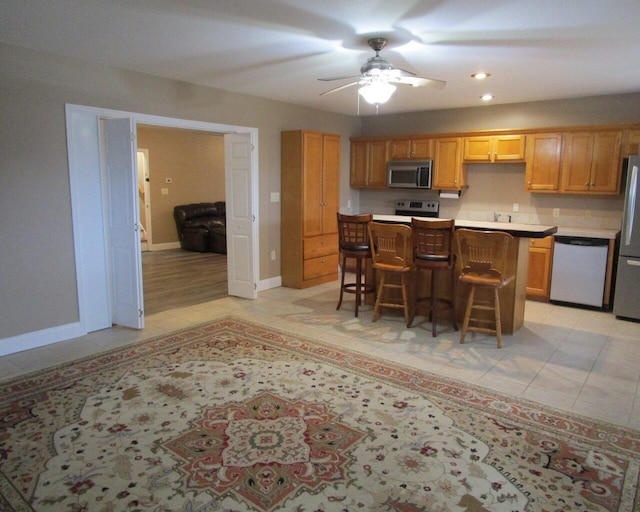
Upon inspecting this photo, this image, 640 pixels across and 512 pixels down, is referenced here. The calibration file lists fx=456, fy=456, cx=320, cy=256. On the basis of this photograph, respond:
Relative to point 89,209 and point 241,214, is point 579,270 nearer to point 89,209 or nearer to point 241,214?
point 241,214

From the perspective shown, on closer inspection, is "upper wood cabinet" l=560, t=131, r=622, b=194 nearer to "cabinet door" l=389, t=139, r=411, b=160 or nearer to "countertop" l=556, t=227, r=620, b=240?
"countertop" l=556, t=227, r=620, b=240

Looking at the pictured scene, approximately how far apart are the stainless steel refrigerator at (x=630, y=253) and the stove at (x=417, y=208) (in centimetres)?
264

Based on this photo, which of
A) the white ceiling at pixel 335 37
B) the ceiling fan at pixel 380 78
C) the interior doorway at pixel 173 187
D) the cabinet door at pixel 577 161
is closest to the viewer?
the white ceiling at pixel 335 37

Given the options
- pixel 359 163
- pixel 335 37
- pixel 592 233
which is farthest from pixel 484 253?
pixel 359 163

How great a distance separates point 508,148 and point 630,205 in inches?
68.3

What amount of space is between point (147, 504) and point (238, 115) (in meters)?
4.52

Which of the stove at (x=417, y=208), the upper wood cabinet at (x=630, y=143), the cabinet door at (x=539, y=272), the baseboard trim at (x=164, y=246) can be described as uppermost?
the upper wood cabinet at (x=630, y=143)

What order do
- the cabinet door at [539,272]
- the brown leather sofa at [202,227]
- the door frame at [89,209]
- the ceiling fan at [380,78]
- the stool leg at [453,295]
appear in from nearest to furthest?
the ceiling fan at [380,78], the door frame at [89,209], the stool leg at [453,295], the cabinet door at [539,272], the brown leather sofa at [202,227]

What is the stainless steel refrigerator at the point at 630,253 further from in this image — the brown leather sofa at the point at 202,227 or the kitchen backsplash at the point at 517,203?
the brown leather sofa at the point at 202,227

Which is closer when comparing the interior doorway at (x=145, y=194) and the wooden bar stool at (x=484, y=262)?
the wooden bar stool at (x=484, y=262)

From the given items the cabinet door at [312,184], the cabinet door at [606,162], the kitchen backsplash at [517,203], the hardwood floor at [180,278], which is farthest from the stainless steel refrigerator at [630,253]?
the hardwood floor at [180,278]

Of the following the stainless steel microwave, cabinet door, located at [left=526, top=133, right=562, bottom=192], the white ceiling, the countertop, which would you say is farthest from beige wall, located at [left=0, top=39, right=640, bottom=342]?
the stainless steel microwave

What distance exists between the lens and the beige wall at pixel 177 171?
9406mm

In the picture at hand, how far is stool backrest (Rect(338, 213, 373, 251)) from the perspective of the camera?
4812 millimetres
